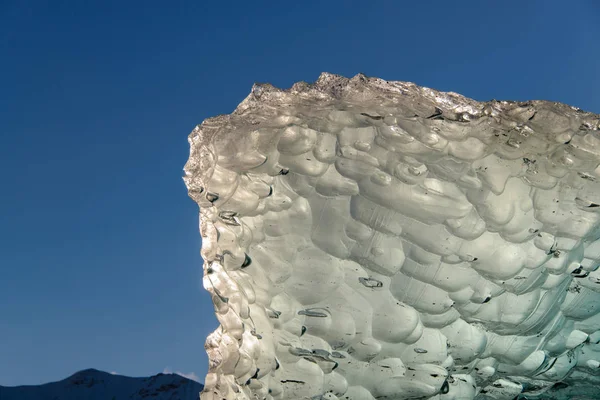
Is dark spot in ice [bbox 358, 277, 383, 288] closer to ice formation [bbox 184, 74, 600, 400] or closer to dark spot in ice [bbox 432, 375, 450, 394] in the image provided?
ice formation [bbox 184, 74, 600, 400]

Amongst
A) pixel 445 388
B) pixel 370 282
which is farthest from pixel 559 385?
pixel 370 282

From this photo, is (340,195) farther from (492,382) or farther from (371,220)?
(492,382)

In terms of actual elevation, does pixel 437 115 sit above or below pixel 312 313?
above

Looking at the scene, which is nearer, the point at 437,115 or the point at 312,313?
the point at 437,115

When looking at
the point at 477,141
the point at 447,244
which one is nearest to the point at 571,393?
the point at 447,244

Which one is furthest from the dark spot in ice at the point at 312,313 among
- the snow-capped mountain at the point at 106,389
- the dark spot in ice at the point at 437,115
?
the snow-capped mountain at the point at 106,389

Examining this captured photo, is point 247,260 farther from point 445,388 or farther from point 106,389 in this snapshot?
point 106,389

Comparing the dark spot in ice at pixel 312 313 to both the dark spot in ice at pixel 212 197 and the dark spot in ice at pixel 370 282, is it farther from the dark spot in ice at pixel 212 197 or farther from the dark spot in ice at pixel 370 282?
the dark spot in ice at pixel 212 197
